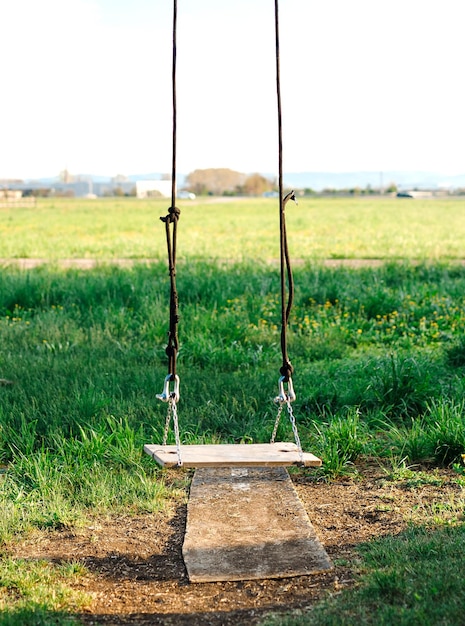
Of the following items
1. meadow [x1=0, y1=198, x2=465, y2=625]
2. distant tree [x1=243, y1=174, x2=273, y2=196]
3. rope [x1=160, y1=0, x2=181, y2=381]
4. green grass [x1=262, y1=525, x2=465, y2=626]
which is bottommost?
green grass [x1=262, y1=525, x2=465, y2=626]

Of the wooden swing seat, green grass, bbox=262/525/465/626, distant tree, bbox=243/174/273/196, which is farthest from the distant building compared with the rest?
green grass, bbox=262/525/465/626

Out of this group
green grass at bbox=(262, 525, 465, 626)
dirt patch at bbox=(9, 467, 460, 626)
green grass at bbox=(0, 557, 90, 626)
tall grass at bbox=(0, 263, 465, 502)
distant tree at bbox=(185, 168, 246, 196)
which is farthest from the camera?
distant tree at bbox=(185, 168, 246, 196)

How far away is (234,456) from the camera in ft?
12.5

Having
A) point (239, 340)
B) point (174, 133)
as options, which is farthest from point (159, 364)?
point (174, 133)

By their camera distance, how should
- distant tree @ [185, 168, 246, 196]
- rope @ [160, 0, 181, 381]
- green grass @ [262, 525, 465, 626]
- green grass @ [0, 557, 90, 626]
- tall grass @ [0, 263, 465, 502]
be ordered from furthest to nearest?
distant tree @ [185, 168, 246, 196], tall grass @ [0, 263, 465, 502], rope @ [160, 0, 181, 381], green grass @ [0, 557, 90, 626], green grass @ [262, 525, 465, 626]

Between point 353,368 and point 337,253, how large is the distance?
443 inches

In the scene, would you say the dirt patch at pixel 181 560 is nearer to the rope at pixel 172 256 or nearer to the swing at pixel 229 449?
the swing at pixel 229 449

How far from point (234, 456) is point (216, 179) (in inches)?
6703

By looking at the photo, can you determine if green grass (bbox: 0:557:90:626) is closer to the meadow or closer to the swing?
the meadow

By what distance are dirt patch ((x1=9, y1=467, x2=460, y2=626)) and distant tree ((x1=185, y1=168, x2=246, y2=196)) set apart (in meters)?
145

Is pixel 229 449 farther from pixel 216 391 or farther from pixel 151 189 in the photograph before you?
pixel 151 189

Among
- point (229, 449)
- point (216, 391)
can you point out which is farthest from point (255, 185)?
point (229, 449)

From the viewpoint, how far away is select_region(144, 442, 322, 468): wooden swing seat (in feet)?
12.1

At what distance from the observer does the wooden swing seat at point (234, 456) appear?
12.1 feet
